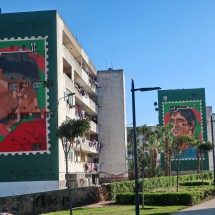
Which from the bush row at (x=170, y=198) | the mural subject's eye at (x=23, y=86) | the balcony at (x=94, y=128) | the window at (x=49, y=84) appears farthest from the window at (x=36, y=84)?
the balcony at (x=94, y=128)

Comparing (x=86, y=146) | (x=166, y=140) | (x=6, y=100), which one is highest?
(x=6, y=100)

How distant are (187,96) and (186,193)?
2263 inches

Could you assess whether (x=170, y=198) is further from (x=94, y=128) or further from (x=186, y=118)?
(x=186, y=118)

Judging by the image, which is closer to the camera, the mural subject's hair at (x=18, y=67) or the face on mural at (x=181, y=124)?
the mural subject's hair at (x=18, y=67)

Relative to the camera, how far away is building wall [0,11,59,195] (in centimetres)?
4284

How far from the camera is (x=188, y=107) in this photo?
8856 cm

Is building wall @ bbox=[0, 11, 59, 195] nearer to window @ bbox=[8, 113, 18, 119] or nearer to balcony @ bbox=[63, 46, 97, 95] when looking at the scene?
window @ bbox=[8, 113, 18, 119]

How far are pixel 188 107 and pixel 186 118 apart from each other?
2.04m

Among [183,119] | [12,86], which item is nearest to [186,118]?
[183,119]

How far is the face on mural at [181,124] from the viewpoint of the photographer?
289 feet

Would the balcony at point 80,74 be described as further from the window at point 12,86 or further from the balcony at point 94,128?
the window at point 12,86

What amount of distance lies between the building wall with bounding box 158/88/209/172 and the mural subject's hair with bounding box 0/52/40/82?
48334mm

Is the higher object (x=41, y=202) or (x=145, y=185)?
(x=145, y=185)

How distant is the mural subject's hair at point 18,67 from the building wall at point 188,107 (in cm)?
4833
